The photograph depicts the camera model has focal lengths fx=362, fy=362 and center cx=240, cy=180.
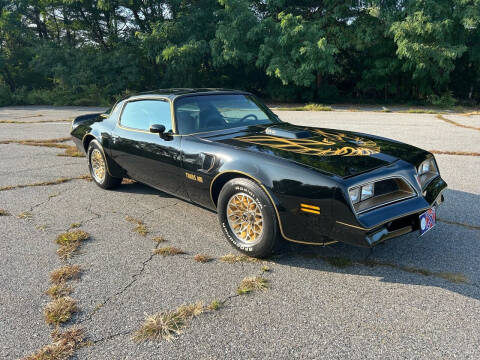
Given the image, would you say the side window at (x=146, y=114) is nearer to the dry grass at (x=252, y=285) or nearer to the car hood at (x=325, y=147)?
the car hood at (x=325, y=147)

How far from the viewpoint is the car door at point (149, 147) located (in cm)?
380

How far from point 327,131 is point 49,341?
3214 millimetres

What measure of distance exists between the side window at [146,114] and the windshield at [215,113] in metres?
0.17

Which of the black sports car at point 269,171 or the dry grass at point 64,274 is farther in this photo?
the dry grass at point 64,274

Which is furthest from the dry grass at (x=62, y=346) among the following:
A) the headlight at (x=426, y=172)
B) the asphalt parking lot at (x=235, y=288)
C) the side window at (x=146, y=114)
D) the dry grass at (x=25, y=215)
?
the headlight at (x=426, y=172)

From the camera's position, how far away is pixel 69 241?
11.6 feet

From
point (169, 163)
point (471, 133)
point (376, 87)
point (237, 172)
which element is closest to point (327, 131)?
point (237, 172)

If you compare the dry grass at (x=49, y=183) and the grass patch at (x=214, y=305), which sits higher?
the dry grass at (x=49, y=183)

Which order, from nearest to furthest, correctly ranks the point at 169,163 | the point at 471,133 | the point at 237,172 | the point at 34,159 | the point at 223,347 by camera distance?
the point at 223,347
the point at 237,172
the point at 169,163
the point at 34,159
the point at 471,133

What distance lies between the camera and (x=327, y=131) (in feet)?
13.3

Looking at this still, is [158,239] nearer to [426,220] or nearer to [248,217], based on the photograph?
[248,217]

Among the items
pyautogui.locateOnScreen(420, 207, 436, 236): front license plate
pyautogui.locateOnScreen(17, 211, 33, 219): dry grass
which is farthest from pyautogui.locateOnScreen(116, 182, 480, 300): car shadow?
pyautogui.locateOnScreen(17, 211, 33, 219): dry grass

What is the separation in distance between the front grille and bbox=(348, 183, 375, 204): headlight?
33 mm

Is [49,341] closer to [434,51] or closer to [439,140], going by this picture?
[439,140]
